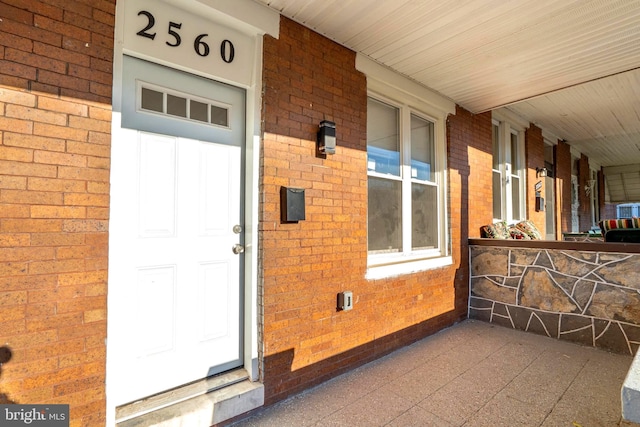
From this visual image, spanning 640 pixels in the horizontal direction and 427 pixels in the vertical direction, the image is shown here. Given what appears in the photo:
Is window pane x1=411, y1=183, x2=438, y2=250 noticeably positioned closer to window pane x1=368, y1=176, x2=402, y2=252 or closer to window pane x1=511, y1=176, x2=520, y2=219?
window pane x1=368, y1=176, x2=402, y2=252

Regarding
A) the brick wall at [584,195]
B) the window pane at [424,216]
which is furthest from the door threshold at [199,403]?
the brick wall at [584,195]

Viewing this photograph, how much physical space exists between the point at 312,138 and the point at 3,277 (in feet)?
6.91

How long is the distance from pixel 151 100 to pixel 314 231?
1.52m

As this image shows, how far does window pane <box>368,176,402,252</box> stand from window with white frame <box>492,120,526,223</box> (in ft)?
8.76

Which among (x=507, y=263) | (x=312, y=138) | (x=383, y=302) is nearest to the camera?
(x=312, y=138)

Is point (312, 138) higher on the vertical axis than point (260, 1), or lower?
lower

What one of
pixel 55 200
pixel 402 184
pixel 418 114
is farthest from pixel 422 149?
pixel 55 200

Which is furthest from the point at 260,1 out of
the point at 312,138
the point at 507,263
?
the point at 507,263

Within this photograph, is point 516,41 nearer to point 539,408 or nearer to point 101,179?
point 539,408

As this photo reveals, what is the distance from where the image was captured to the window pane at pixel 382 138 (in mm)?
3416

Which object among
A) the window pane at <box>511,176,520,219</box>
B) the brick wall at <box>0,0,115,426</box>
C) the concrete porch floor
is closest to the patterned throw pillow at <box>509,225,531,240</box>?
the window pane at <box>511,176,520,219</box>

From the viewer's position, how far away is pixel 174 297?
2191 mm

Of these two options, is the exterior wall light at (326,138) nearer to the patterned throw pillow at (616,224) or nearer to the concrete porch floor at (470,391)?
the concrete porch floor at (470,391)

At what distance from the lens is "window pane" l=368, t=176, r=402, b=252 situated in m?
3.39
